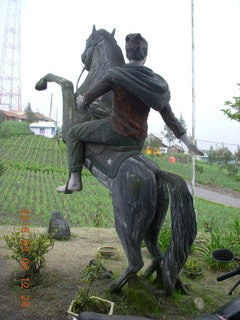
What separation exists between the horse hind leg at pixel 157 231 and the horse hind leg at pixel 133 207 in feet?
0.56

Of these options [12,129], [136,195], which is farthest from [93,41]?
[12,129]

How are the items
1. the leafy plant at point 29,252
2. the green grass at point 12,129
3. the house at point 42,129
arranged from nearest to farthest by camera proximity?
the leafy plant at point 29,252 < the green grass at point 12,129 < the house at point 42,129

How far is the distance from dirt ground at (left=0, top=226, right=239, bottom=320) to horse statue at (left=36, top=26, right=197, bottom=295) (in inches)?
21.4

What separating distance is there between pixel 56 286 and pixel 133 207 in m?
1.51

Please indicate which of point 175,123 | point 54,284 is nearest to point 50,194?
point 54,284

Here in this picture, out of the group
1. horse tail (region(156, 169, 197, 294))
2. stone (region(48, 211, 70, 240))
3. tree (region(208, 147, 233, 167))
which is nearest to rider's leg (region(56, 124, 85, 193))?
horse tail (region(156, 169, 197, 294))

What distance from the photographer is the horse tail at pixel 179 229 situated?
10.6 ft

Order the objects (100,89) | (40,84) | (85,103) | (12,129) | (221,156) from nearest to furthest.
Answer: (100,89)
(85,103)
(40,84)
(221,156)
(12,129)

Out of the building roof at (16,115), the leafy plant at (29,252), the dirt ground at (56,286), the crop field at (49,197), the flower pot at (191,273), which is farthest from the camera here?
the building roof at (16,115)

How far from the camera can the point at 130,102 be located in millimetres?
3398

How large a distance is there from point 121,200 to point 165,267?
76 cm

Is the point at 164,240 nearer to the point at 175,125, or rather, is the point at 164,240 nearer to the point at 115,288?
the point at 115,288

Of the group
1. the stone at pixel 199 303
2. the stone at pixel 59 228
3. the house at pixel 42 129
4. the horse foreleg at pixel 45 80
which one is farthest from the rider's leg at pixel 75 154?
the house at pixel 42 129

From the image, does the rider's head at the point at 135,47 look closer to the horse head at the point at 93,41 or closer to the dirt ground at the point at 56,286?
the horse head at the point at 93,41
